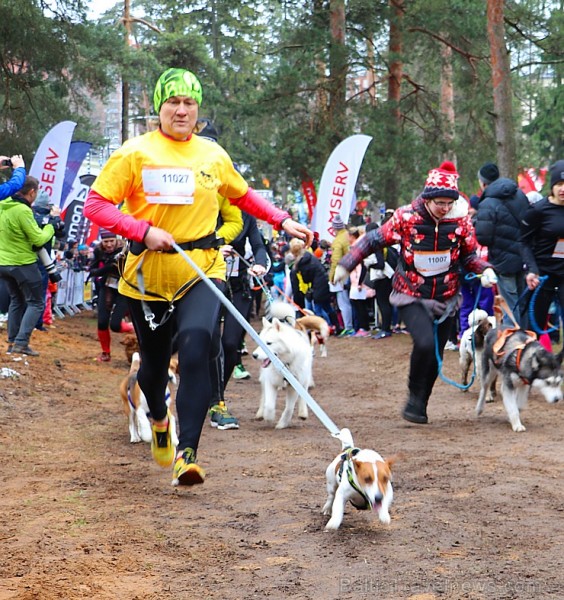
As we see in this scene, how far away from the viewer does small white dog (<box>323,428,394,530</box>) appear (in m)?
5.14

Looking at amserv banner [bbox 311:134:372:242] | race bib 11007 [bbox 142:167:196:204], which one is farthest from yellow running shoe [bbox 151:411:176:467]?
amserv banner [bbox 311:134:372:242]

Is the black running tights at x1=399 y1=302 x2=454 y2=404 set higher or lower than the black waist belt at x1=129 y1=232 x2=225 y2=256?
lower

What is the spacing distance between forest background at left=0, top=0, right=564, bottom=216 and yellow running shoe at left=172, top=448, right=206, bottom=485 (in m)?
14.2

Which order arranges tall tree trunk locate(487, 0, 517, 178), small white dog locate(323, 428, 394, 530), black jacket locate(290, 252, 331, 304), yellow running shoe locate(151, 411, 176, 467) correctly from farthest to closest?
tall tree trunk locate(487, 0, 517, 178)
black jacket locate(290, 252, 331, 304)
yellow running shoe locate(151, 411, 176, 467)
small white dog locate(323, 428, 394, 530)

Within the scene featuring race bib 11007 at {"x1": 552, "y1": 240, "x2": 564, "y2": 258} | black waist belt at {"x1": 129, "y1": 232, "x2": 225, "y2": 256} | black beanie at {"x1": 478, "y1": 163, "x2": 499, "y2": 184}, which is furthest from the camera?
black beanie at {"x1": 478, "y1": 163, "x2": 499, "y2": 184}

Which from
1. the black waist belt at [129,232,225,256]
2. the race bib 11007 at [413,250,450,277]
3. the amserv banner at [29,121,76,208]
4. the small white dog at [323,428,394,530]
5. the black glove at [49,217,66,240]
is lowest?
the small white dog at [323,428,394,530]

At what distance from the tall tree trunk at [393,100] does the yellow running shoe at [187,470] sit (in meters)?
20.9

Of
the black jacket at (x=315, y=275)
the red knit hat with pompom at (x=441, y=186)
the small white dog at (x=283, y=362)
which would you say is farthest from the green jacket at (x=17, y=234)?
the black jacket at (x=315, y=275)

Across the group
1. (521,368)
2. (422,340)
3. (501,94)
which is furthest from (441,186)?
(501,94)

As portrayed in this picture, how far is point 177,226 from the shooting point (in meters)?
5.31

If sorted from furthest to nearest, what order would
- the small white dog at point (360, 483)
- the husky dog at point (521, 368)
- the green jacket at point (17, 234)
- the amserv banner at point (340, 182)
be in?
the amserv banner at point (340, 182), the green jacket at point (17, 234), the husky dog at point (521, 368), the small white dog at point (360, 483)

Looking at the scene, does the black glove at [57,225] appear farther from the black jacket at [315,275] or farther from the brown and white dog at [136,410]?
the brown and white dog at [136,410]

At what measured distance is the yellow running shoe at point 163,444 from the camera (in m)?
5.99

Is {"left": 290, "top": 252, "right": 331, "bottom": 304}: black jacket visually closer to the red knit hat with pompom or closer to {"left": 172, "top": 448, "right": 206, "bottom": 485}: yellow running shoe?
the red knit hat with pompom
